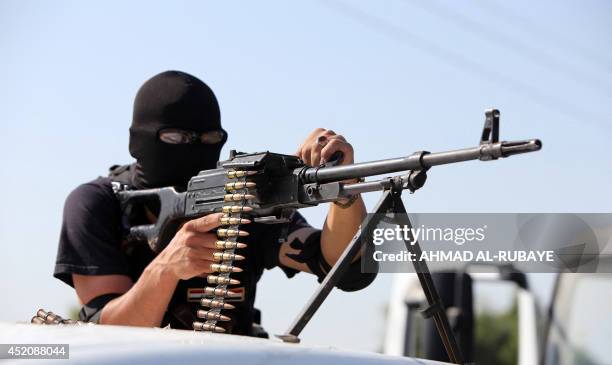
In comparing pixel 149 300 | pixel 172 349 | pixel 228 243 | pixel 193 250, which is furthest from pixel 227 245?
pixel 172 349

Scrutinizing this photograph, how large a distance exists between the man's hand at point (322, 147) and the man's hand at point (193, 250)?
1.65ft

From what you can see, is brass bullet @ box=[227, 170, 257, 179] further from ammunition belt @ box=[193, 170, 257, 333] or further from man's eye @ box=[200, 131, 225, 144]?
man's eye @ box=[200, 131, 225, 144]

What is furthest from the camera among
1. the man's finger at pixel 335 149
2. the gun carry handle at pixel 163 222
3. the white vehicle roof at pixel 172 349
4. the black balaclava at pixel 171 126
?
the black balaclava at pixel 171 126

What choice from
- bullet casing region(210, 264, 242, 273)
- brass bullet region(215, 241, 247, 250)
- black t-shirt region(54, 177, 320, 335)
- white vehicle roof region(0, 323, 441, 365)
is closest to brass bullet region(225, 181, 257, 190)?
brass bullet region(215, 241, 247, 250)

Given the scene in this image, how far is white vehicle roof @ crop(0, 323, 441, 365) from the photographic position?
5.81ft

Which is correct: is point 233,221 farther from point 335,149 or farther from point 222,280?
point 335,149

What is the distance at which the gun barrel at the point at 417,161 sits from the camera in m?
2.99

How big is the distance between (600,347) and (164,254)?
7.82 ft

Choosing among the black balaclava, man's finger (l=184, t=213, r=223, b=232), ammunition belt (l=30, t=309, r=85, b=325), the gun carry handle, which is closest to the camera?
ammunition belt (l=30, t=309, r=85, b=325)

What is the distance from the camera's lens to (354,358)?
2.02m

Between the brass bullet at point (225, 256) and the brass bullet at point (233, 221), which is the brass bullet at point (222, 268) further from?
the brass bullet at point (233, 221)

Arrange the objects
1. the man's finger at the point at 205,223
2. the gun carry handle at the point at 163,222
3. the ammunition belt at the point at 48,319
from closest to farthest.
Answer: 1. the ammunition belt at the point at 48,319
2. the man's finger at the point at 205,223
3. the gun carry handle at the point at 163,222

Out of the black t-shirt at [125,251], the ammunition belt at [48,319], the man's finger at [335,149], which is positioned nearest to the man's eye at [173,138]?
the black t-shirt at [125,251]

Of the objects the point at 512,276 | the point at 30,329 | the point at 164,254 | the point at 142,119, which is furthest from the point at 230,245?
the point at 512,276
